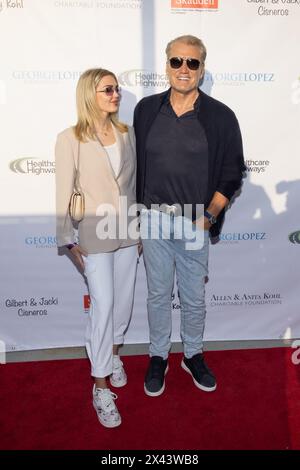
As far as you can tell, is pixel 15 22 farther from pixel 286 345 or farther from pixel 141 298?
pixel 286 345

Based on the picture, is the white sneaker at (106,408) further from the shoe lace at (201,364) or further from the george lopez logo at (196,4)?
the george lopez logo at (196,4)

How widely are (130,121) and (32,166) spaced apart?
82 centimetres

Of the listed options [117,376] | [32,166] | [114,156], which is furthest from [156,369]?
[32,166]

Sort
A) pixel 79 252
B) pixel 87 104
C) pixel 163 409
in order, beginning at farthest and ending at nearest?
pixel 163 409, pixel 79 252, pixel 87 104

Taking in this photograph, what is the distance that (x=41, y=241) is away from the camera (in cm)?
364

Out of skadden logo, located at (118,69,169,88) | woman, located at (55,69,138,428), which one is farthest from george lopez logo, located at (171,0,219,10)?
woman, located at (55,69,138,428)

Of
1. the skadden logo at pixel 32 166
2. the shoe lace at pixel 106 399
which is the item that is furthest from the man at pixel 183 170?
the skadden logo at pixel 32 166

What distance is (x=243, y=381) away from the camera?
3318 millimetres

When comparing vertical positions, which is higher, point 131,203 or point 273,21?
point 273,21

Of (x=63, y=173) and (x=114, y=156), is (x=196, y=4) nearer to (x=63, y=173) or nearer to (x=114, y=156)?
Answer: (x=114, y=156)

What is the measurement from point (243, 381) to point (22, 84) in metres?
2.67

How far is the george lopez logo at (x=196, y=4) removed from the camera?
129 inches

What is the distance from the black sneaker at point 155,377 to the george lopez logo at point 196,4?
2513 millimetres
